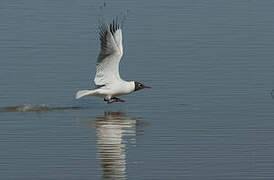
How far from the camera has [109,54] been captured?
1441 cm

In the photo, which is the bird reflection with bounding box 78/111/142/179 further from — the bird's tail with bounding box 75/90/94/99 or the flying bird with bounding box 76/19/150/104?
the flying bird with bounding box 76/19/150/104

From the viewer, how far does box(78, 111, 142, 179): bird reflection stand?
1056cm

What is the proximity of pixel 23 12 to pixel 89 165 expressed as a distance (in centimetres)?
1222

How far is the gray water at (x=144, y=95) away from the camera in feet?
35.8

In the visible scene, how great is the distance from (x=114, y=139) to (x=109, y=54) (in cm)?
257

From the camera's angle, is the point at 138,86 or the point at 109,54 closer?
the point at 109,54

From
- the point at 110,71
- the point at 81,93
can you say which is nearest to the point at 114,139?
the point at 81,93

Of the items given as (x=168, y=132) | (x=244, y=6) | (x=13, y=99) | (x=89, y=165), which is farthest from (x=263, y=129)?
(x=244, y=6)

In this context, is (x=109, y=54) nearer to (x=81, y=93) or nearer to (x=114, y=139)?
(x=81, y=93)

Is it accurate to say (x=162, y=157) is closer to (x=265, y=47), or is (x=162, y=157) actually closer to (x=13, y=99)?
(x=13, y=99)

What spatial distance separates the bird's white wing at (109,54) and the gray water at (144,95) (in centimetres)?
48

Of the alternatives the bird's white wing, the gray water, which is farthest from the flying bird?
the gray water

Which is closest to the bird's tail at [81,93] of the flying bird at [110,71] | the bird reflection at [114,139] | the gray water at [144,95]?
the flying bird at [110,71]

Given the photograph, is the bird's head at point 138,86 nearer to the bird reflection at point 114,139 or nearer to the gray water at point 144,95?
the gray water at point 144,95
